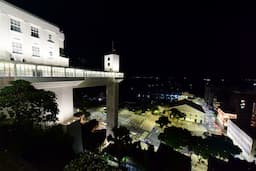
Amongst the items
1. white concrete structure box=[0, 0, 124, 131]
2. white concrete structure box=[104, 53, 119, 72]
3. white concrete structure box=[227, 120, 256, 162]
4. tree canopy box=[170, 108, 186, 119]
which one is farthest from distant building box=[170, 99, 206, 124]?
white concrete structure box=[0, 0, 124, 131]

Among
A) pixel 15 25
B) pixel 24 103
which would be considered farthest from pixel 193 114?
pixel 15 25

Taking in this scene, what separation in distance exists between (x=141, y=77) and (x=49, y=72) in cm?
9948

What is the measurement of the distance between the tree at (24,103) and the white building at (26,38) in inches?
151

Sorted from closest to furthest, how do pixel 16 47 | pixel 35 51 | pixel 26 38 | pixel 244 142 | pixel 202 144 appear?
pixel 16 47
pixel 26 38
pixel 35 51
pixel 202 144
pixel 244 142

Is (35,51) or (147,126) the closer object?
(35,51)

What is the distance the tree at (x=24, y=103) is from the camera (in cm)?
698

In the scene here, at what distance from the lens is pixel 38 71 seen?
39.0 feet

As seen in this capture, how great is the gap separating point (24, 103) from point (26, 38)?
8.00m

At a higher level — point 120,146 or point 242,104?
point 242,104

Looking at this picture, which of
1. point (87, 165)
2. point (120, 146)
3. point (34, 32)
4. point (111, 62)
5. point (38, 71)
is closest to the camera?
point (87, 165)

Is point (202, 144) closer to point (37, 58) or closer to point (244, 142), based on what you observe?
point (244, 142)

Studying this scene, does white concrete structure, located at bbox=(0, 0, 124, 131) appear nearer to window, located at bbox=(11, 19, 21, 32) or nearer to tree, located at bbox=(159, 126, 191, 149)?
window, located at bbox=(11, 19, 21, 32)

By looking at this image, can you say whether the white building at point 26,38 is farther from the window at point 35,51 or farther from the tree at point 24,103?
the tree at point 24,103

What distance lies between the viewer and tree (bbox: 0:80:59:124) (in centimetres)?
698
